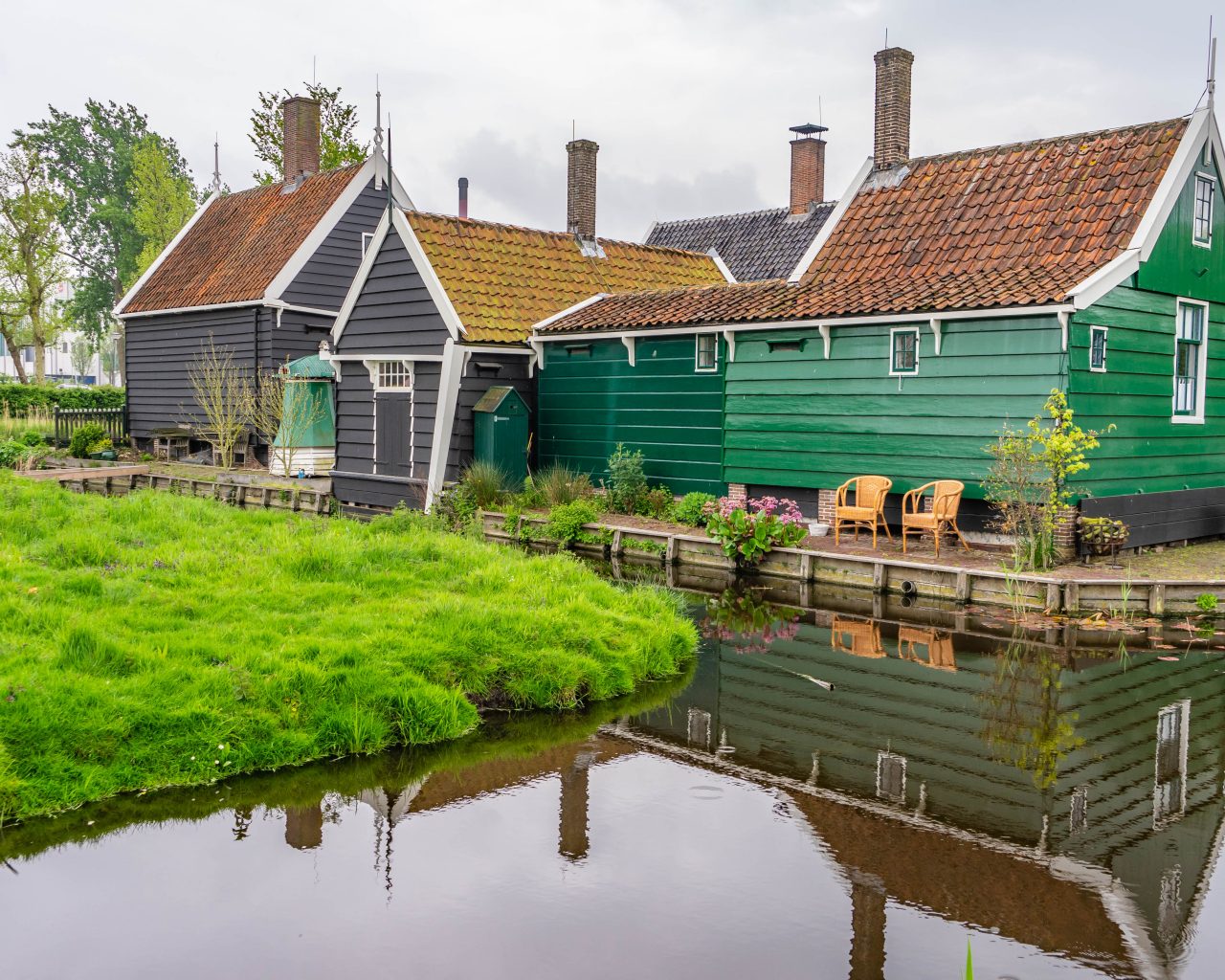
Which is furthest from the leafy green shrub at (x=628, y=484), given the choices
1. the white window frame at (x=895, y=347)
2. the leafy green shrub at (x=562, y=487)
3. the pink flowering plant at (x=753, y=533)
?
the white window frame at (x=895, y=347)

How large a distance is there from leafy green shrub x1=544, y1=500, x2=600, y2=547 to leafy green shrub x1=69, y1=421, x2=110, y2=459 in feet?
56.9

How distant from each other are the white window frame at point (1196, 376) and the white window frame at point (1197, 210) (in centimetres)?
78

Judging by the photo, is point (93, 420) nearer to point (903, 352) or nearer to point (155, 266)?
point (155, 266)

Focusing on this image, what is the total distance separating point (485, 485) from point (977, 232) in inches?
319

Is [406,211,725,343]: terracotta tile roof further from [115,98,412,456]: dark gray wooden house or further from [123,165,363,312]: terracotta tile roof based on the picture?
[123,165,363,312]: terracotta tile roof

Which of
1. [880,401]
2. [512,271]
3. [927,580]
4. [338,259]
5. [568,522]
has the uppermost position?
[338,259]

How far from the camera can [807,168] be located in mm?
28750

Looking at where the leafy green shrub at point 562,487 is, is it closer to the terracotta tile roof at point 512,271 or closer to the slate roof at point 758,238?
the terracotta tile roof at point 512,271

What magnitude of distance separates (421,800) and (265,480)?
656 inches

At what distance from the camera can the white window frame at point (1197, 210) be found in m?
14.5

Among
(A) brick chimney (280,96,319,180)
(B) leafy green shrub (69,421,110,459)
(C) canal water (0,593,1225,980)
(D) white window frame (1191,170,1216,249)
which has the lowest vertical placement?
(C) canal water (0,593,1225,980)

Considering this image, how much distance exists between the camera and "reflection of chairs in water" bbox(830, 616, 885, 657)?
987 centimetres

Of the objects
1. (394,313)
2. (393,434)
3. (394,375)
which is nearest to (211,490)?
(393,434)

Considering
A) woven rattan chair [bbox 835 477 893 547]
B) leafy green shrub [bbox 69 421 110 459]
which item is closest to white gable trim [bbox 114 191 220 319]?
leafy green shrub [bbox 69 421 110 459]
